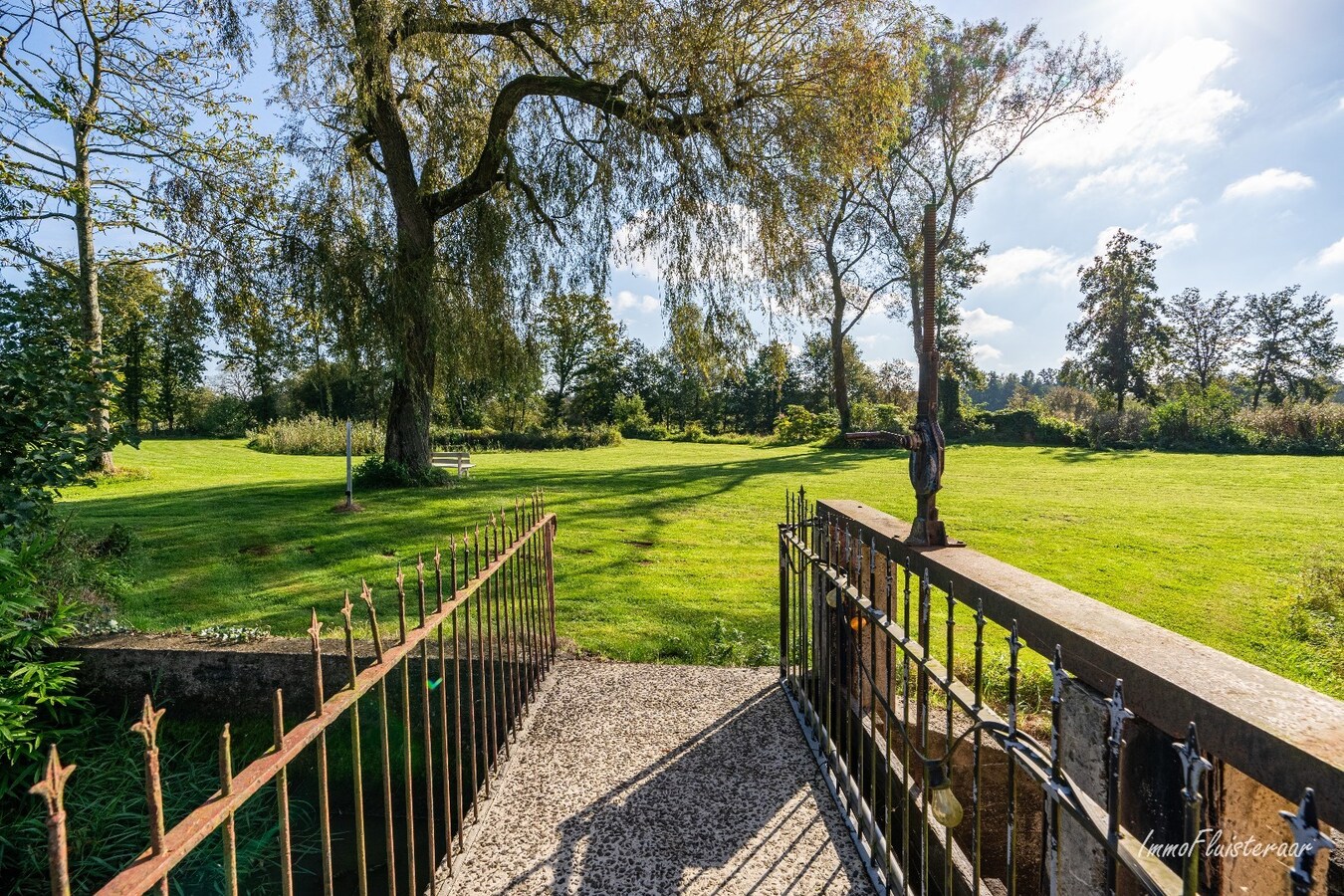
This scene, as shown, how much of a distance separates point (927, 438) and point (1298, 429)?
82.7 feet

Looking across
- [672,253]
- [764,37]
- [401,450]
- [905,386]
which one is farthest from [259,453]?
[905,386]

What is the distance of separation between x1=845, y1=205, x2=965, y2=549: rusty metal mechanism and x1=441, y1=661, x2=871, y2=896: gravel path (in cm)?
134

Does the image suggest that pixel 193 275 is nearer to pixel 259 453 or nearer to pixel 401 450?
pixel 401 450

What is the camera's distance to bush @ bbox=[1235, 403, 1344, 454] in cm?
1944

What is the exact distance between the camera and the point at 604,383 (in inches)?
1614

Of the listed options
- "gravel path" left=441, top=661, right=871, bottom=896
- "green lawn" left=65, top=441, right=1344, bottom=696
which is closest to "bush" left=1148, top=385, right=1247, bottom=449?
"green lawn" left=65, top=441, right=1344, bottom=696

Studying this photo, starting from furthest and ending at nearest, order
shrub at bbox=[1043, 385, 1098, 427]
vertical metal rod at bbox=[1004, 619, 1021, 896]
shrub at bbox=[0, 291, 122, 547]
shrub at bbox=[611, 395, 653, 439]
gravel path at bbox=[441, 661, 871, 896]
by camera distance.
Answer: shrub at bbox=[611, 395, 653, 439], shrub at bbox=[1043, 385, 1098, 427], shrub at bbox=[0, 291, 122, 547], gravel path at bbox=[441, 661, 871, 896], vertical metal rod at bbox=[1004, 619, 1021, 896]

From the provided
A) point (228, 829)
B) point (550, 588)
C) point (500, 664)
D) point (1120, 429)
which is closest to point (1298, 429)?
point (1120, 429)

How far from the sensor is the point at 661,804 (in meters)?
2.98

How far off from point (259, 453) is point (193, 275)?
1468cm

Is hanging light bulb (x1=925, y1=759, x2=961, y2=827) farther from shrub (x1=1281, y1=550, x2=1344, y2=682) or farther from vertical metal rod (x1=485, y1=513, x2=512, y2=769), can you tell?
shrub (x1=1281, y1=550, x2=1344, y2=682)

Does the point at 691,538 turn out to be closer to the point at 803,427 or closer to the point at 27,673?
the point at 27,673

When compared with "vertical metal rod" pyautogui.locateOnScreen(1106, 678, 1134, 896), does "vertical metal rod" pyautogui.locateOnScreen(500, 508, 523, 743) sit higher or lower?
lower

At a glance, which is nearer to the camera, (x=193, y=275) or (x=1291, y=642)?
(x=1291, y=642)
